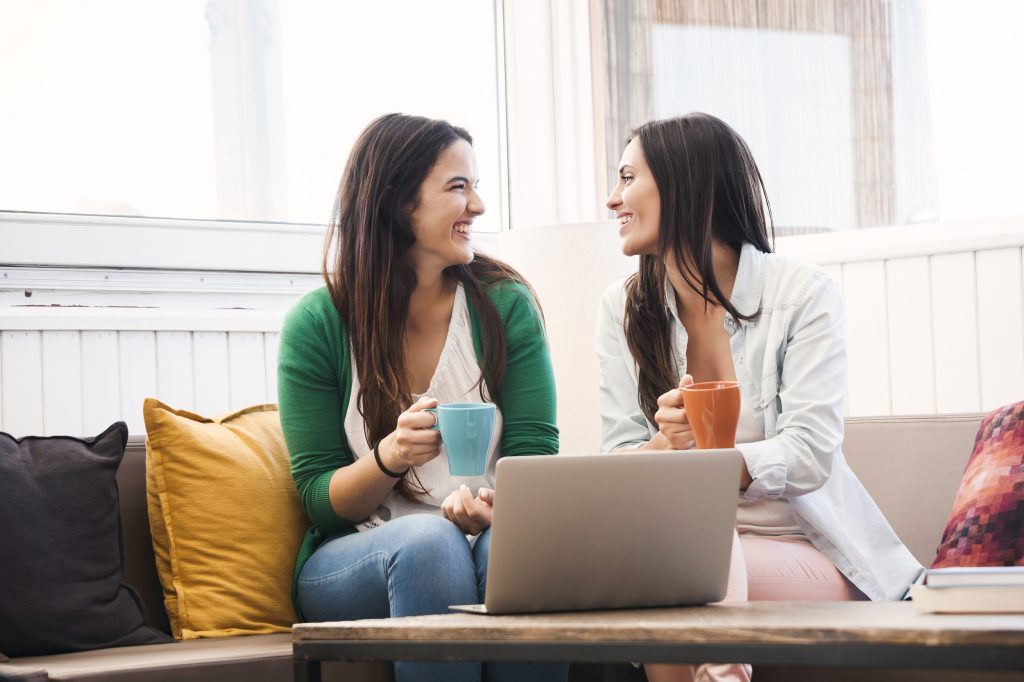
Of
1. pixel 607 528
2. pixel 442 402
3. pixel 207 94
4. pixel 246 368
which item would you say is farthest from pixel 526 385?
pixel 207 94

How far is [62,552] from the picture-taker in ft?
5.86

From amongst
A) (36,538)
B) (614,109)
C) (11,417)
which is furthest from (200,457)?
(614,109)

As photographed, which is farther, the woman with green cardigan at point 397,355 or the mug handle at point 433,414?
the woman with green cardigan at point 397,355

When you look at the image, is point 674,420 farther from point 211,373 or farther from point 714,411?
point 211,373

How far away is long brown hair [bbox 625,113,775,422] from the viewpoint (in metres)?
1.94

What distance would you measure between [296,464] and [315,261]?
1148 mm

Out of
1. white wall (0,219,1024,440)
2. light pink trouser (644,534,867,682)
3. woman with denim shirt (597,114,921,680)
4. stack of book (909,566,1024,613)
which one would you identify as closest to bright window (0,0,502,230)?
white wall (0,219,1024,440)

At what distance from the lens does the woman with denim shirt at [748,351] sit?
1757mm

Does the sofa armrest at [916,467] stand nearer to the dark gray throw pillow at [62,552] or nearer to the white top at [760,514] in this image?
the white top at [760,514]

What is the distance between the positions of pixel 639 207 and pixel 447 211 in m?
0.35

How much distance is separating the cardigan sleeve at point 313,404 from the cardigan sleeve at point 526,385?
0.96ft

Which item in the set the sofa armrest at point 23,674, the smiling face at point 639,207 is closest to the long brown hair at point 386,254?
the smiling face at point 639,207

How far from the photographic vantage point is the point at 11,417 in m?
2.56

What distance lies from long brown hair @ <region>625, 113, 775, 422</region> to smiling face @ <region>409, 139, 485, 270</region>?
327 mm
